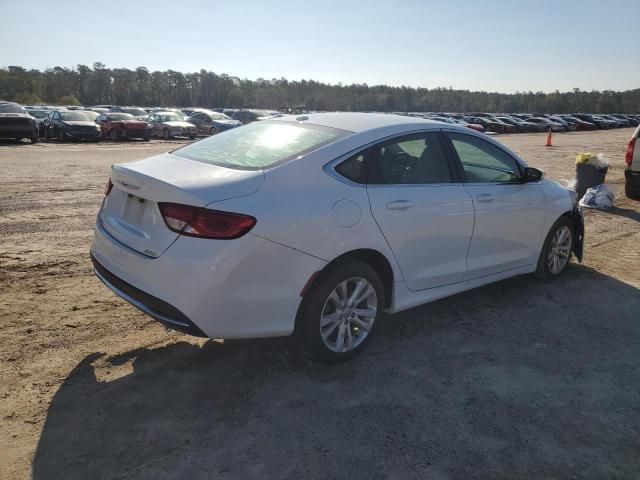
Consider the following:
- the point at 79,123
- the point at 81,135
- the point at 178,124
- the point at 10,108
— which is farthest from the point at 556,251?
the point at 178,124

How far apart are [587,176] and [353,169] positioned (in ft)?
29.0

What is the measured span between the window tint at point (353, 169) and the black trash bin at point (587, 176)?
8.51m

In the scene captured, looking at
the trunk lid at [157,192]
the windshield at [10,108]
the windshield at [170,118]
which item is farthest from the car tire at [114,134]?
the trunk lid at [157,192]

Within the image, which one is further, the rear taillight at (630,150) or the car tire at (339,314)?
the rear taillight at (630,150)

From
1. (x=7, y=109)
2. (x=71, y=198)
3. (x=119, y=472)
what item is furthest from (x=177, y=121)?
(x=119, y=472)

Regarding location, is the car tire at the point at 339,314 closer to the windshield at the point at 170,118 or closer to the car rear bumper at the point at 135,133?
the car rear bumper at the point at 135,133

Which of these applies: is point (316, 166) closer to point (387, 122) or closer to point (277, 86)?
point (387, 122)

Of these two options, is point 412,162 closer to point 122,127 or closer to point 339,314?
point 339,314

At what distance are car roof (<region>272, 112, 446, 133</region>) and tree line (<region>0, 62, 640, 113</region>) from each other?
96220 millimetres

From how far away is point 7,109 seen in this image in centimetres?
2023

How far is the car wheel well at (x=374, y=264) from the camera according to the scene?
3.36 meters

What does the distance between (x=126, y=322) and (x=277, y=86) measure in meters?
139

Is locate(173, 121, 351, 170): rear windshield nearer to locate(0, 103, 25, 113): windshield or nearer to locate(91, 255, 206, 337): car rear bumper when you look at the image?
locate(91, 255, 206, 337): car rear bumper

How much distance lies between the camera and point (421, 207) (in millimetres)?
3834
